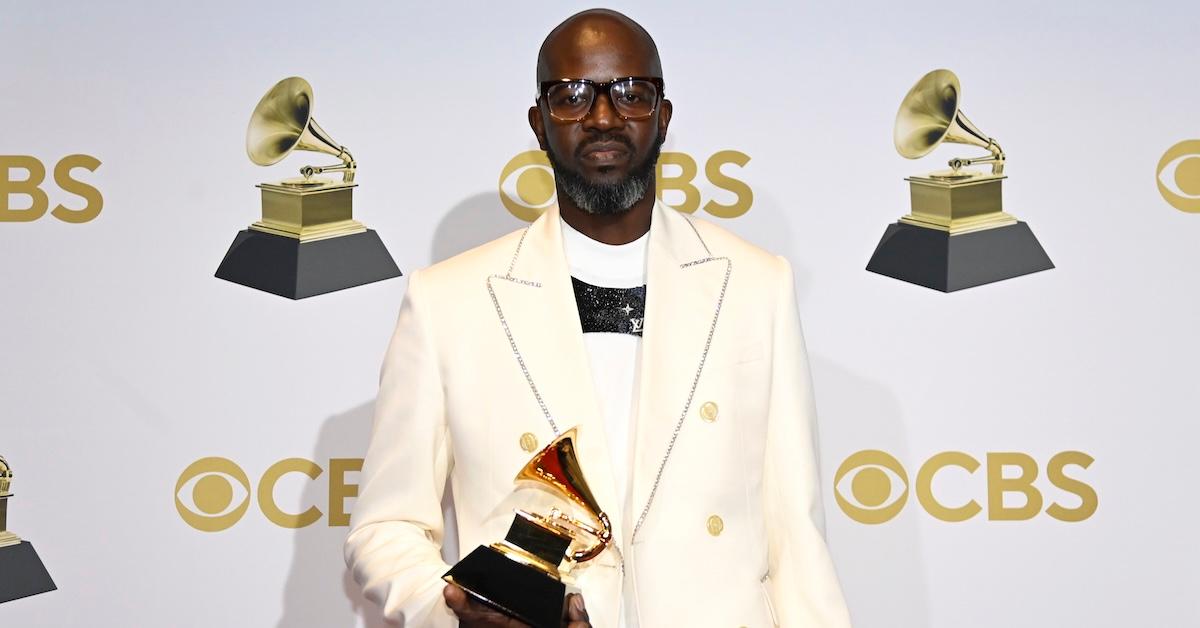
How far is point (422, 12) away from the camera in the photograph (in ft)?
9.50

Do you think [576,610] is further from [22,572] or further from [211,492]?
[22,572]

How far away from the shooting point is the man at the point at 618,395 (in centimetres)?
218

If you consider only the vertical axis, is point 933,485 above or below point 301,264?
below

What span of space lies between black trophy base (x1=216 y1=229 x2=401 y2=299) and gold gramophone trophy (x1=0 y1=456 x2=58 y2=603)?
0.65 m

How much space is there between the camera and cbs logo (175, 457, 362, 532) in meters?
2.85

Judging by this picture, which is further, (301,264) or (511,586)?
(301,264)

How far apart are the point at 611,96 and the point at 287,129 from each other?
956 mm

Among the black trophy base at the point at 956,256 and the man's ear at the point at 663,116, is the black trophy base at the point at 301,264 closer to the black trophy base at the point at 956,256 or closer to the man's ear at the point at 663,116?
the man's ear at the point at 663,116

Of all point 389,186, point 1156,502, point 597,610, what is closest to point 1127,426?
point 1156,502

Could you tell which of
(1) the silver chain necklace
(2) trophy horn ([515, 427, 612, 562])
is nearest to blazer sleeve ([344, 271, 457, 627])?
(1) the silver chain necklace

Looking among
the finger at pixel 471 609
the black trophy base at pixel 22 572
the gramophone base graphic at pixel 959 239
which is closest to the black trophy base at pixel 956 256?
the gramophone base graphic at pixel 959 239

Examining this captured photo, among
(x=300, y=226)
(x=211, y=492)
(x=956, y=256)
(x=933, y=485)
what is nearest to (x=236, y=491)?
(x=211, y=492)

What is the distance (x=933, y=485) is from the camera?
288 centimetres

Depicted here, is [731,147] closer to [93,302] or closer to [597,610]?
[597,610]
